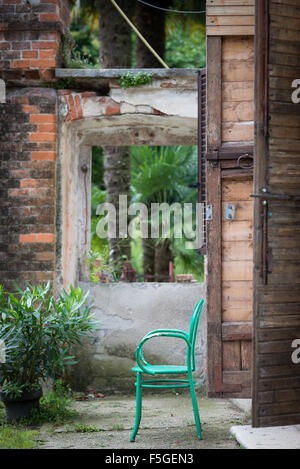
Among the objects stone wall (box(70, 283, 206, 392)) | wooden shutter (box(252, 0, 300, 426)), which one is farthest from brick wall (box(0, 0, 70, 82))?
wooden shutter (box(252, 0, 300, 426))

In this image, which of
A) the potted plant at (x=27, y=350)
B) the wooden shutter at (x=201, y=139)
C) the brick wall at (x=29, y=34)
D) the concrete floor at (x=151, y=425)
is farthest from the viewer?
the brick wall at (x=29, y=34)

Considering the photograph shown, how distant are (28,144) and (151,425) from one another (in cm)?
272

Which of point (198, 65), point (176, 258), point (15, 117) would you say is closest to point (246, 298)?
point (15, 117)

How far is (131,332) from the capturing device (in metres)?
5.53

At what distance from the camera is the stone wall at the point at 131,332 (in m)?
5.52

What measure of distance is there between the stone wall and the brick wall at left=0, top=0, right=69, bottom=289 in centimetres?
76

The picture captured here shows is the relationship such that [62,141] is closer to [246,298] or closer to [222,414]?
[246,298]

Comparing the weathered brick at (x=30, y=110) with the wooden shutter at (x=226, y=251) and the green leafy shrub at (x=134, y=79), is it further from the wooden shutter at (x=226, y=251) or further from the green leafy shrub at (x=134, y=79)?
the wooden shutter at (x=226, y=251)

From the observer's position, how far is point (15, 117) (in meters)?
5.34

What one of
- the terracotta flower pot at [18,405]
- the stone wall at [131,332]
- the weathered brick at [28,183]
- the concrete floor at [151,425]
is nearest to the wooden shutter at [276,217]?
the concrete floor at [151,425]

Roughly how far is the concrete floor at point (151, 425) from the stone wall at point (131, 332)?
0.28 m

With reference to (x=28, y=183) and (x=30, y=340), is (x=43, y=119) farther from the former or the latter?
(x=30, y=340)

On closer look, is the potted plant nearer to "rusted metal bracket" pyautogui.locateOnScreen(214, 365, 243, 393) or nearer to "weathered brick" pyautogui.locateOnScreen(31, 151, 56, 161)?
"rusted metal bracket" pyautogui.locateOnScreen(214, 365, 243, 393)

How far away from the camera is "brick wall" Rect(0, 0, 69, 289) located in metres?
5.27
